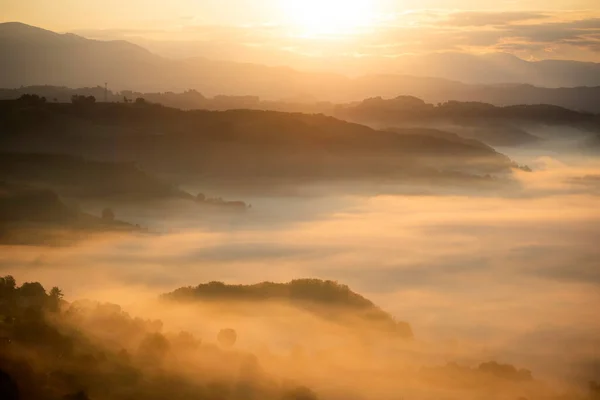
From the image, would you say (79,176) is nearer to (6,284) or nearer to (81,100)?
(81,100)

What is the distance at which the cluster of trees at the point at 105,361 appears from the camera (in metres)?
37.4

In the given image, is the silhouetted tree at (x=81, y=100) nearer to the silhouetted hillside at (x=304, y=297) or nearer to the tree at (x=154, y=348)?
the silhouetted hillside at (x=304, y=297)

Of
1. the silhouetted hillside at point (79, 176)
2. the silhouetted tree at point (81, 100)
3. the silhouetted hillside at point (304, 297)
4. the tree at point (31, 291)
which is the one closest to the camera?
the tree at point (31, 291)

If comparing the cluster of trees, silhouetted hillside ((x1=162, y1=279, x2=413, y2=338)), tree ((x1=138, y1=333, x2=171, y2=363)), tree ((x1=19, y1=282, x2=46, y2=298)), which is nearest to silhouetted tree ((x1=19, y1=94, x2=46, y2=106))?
silhouetted hillside ((x1=162, y1=279, x2=413, y2=338))

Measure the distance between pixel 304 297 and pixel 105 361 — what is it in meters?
41.2

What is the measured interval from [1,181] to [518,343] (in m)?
77.4

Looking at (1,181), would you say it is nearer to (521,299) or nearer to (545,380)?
(545,380)

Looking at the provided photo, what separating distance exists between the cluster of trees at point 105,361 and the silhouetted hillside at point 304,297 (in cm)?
2495

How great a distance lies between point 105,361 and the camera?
42.8 m

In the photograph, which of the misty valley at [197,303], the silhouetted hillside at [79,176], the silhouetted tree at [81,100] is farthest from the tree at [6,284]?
the silhouetted tree at [81,100]

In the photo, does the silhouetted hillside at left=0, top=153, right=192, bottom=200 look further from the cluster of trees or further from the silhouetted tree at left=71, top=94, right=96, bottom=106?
the cluster of trees

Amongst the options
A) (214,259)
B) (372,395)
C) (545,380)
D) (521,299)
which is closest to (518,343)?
(545,380)

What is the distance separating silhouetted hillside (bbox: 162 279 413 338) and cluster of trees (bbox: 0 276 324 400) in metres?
24.9

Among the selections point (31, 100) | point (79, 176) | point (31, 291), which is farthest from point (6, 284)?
point (31, 100)
